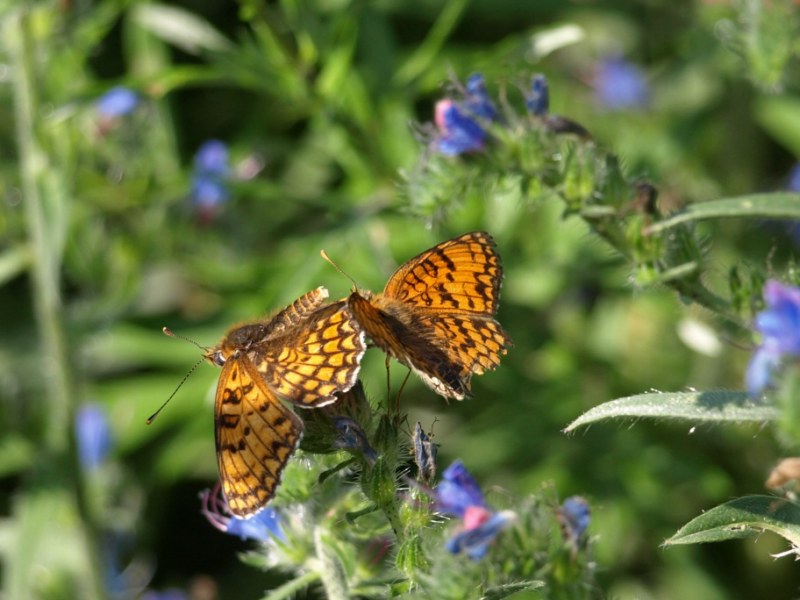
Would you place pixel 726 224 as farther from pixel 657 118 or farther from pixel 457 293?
pixel 457 293

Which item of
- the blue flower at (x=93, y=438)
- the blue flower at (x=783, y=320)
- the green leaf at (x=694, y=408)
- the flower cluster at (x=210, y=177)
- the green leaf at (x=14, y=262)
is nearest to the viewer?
the blue flower at (x=783, y=320)

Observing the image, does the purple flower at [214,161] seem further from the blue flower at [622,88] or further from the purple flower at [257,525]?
the purple flower at [257,525]

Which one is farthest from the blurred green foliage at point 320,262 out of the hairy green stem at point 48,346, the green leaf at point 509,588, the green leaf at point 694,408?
the green leaf at point 509,588

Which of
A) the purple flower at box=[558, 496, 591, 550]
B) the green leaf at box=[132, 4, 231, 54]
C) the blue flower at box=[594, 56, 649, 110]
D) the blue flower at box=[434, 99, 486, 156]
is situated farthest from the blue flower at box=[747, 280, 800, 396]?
the blue flower at box=[594, 56, 649, 110]

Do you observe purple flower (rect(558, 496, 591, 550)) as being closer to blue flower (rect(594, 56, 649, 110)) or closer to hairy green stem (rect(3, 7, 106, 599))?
hairy green stem (rect(3, 7, 106, 599))

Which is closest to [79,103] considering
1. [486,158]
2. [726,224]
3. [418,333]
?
[486,158]
